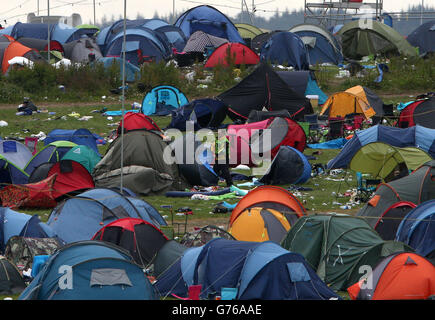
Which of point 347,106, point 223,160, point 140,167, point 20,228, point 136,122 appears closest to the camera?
point 20,228

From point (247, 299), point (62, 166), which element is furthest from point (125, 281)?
point (62, 166)

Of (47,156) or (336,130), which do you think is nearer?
(47,156)

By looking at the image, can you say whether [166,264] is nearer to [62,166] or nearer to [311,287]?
[311,287]

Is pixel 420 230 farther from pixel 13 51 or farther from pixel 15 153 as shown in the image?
pixel 13 51

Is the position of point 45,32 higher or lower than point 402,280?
A: higher

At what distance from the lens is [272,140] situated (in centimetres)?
2634

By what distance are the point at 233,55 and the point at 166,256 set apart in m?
25.4

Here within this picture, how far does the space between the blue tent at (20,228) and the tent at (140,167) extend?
5287 millimetres

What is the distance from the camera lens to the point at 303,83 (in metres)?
35.1

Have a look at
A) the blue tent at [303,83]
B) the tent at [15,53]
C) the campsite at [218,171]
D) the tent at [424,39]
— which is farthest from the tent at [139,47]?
the tent at [424,39]

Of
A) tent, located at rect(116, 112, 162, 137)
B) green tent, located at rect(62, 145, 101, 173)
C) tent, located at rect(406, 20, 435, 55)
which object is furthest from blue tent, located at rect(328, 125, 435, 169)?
tent, located at rect(406, 20, 435, 55)

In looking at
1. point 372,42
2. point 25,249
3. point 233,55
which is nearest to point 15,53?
point 233,55

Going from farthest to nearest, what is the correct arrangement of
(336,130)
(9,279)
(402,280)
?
(336,130), (9,279), (402,280)

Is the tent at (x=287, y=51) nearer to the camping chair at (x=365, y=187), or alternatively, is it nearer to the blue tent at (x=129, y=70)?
the blue tent at (x=129, y=70)
